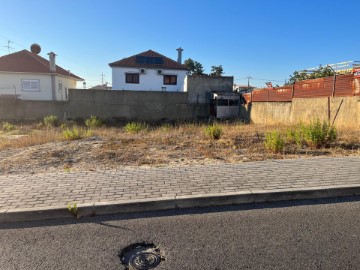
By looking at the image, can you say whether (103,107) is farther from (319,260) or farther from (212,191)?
(319,260)

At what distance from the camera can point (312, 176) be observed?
203 inches

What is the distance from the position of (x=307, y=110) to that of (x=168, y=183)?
13.6 m

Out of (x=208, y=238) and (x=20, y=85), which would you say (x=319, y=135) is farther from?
(x=20, y=85)

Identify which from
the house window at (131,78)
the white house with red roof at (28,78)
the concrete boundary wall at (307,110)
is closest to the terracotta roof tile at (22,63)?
the white house with red roof at (28,78)

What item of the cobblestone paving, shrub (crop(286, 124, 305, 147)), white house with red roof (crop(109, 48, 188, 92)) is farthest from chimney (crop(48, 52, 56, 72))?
shrub (crop(286, 124, 305, 147))

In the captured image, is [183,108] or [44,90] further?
[44,90]

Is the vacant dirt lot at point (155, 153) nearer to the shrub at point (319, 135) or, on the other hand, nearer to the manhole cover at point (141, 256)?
the shrub at point (319, 135)

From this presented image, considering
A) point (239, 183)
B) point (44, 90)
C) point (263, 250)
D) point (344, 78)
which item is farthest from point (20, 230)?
point (44, 90)

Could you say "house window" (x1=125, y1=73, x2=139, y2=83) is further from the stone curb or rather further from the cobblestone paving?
the stone curb

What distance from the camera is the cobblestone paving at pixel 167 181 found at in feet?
14.0

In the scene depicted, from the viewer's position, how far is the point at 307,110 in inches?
622

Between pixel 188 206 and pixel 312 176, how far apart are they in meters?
2.65

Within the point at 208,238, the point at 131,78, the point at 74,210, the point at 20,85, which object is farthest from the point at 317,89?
the point at 20,85

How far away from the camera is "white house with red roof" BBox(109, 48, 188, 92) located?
3566cm
